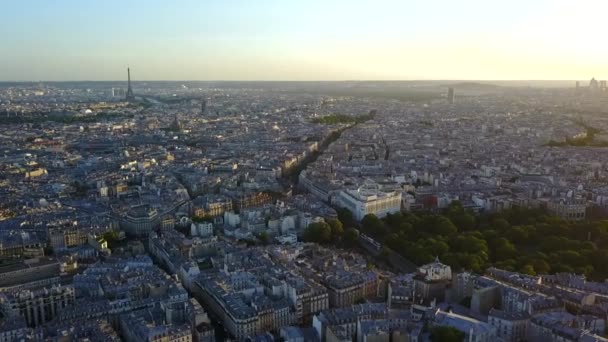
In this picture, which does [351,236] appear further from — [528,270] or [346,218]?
[528,270]

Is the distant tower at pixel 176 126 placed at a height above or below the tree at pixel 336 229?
above

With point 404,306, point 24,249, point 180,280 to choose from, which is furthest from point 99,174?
point 404,306

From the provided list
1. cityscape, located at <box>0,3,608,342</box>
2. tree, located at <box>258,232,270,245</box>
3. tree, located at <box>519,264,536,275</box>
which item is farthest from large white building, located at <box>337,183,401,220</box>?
tree, located at <box>519,264,536,275</box>

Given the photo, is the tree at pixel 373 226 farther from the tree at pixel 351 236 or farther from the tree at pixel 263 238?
the tree at pixel 263 238

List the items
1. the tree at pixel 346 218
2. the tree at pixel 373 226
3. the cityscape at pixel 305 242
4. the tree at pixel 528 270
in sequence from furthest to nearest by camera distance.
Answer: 1. the tree at pixel 346 218
2. the tree at pixel 373 226
3. the tree at pixel 528 270
4. the cityscape at pixel 305 242

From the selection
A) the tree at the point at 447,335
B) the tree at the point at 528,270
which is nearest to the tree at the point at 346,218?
the tree at the point at 528,270

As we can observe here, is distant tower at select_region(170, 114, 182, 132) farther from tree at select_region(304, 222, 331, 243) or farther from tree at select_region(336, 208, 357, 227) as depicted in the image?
tree at select_region(304, 222, 331, 243)

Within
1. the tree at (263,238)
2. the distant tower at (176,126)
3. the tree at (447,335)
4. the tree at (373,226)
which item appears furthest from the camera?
the distant tower at (176,126)
